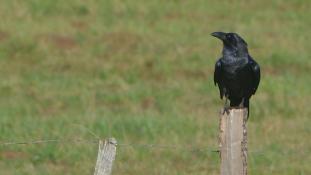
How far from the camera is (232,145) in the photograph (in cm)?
638

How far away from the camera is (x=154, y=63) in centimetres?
1700

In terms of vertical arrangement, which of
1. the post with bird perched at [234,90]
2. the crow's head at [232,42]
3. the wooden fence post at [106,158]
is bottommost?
the wooden fence post at [106,158]

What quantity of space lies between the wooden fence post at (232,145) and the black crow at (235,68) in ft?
5.31

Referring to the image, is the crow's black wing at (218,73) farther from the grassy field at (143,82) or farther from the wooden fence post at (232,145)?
the wooden fence post at (232,145)

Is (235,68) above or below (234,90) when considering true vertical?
above

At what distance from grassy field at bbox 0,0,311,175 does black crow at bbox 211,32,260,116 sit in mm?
1704

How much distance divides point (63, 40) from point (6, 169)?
321 inches

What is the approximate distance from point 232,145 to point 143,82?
962 centimetres

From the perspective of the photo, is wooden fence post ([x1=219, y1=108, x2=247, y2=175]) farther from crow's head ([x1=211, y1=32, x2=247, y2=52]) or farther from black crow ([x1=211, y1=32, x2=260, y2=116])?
crow's head ([x1=211, y1=32, x2=247, y2=52])

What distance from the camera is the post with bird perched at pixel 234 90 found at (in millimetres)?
6385

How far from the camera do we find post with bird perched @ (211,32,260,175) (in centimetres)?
639

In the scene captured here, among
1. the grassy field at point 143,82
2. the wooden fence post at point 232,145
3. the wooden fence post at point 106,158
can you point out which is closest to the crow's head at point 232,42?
the wooden fence post at point 232,145

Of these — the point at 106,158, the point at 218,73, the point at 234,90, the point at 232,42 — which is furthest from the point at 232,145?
the point at 234,90

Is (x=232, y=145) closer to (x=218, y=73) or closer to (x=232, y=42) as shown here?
(x=232, y=42)
